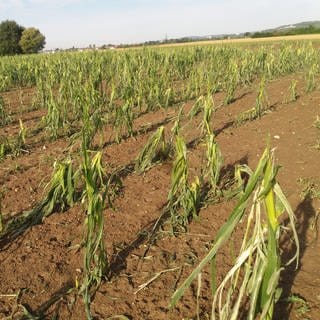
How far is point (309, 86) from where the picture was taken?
7.21 m

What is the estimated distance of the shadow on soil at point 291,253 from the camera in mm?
1948

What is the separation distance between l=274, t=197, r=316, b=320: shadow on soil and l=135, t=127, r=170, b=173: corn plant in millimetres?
1217

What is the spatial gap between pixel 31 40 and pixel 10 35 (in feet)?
9.09

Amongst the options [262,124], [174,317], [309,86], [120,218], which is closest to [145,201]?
[120,218]

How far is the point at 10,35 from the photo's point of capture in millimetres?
47438

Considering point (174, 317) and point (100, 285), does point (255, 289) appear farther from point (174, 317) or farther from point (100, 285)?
point (100, 285)

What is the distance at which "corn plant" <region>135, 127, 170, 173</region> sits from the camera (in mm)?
3346

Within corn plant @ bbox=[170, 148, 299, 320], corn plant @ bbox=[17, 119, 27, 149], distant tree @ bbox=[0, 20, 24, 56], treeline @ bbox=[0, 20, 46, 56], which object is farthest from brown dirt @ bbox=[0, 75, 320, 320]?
treeline @ bbox=[0, 20, 46, 56]

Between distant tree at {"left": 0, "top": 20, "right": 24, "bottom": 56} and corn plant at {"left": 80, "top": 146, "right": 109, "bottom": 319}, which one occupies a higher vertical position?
distant tree at {"left": 0, "top": 20, "right": 24, "bottom": 56}

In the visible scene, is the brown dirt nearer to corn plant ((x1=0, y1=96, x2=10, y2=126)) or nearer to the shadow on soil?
the shadow on soil

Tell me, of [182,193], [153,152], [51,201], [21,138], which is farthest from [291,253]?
[21,138]

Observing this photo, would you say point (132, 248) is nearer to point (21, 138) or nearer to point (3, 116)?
point (21, 138)

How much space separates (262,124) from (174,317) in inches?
143

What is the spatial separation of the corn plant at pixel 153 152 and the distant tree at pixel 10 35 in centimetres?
4543
